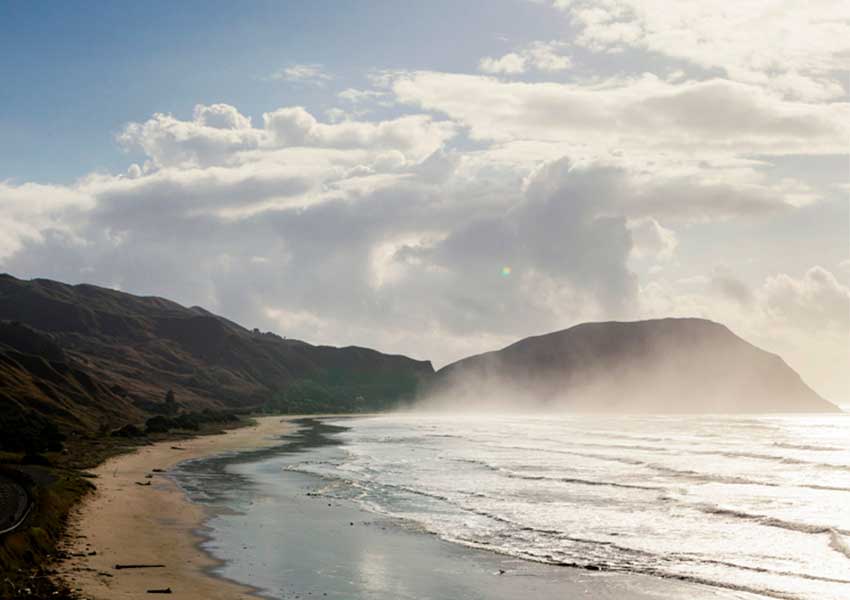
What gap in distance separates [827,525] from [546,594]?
75.7 ft

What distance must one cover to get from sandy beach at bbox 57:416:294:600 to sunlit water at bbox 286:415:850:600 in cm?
1159

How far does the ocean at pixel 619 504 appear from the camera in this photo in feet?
103

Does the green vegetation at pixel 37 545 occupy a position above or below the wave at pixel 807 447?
above

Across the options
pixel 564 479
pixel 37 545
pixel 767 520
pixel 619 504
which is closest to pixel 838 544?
pixel 767 520

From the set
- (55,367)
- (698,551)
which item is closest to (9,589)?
(698,551)

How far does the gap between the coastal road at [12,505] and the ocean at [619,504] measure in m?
7.47

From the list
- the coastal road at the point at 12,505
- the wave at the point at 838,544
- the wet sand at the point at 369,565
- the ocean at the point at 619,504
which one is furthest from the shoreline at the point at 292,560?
the wave at the point at 838,544

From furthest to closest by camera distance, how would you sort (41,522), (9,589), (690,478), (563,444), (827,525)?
(563,444) < (690,478) < (827,525) < (41,522) < (9,589)

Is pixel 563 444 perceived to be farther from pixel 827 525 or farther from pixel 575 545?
pixel 575 545

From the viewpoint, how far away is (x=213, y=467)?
222ft

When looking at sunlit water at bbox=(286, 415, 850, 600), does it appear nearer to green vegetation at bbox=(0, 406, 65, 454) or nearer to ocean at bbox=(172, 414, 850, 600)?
ocean at bbox=(172, 414, 850, 600)

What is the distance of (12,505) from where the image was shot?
31.7 metres

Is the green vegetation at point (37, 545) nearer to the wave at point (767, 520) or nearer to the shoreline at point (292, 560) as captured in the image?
the shoreline at point (292, 560)

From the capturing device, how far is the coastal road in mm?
27375
